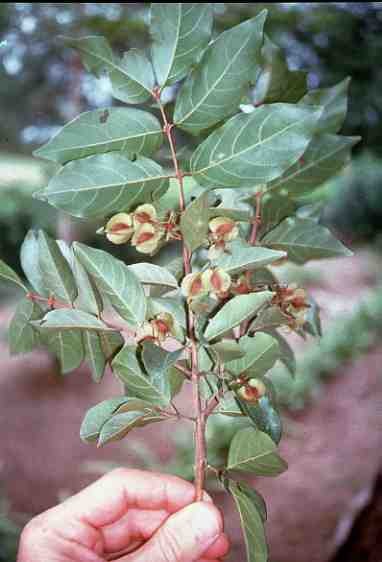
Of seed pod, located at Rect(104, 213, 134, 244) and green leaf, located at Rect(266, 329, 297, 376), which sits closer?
seed pod, located at Rect(104, 213, 134, 244)

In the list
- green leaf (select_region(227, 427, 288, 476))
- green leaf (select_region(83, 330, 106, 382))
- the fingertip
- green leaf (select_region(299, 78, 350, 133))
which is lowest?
the fingertip

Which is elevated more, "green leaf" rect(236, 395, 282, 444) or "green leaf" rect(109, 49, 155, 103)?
"green leaf" rect(109, 49, 155, 103)

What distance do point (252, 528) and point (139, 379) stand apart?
146 mm

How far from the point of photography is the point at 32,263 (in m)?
0.46

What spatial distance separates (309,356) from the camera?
2.81m

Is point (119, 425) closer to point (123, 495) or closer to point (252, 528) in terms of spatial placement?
point (252, 528)

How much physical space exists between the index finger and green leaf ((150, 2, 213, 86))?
42 cm

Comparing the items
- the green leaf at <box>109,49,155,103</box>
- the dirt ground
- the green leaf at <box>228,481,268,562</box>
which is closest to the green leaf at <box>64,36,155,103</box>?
the green leaf at <box>109,49,155,103</box>

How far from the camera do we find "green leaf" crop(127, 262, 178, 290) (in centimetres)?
43

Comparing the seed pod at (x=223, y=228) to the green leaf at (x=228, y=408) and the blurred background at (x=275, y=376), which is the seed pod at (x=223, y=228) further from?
the blurred background at (x=275, y=376)

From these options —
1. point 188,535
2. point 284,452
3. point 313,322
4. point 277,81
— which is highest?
point 277,81

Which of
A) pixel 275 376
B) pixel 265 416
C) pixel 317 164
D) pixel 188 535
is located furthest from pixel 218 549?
pixel 275 376

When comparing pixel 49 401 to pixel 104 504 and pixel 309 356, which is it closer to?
pixel 309 356

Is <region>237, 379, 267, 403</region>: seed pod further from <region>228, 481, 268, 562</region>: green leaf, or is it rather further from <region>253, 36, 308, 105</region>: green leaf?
<region>253, 36, 308, 105</region>: green leaf
